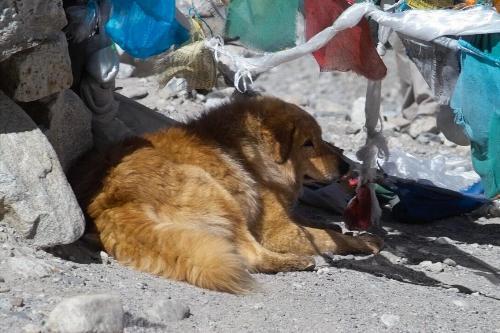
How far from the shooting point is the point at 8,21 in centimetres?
471

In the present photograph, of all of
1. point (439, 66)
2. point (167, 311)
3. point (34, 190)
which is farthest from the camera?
→ point (439, 66)

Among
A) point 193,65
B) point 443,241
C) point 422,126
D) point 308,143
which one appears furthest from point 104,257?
point 422,126

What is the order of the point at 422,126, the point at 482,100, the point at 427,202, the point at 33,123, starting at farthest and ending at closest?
1. the point at 422,126
2. the point at 427,202
3. the point at 482,100
4. the point at 33,123

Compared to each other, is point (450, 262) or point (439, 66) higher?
point (439, 66)

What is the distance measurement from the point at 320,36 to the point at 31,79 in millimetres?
1692

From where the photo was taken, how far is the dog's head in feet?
20.2

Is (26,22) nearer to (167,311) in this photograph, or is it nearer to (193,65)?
(167,311)

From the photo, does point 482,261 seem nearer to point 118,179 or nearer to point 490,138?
point 490,138

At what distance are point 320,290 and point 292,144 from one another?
1.53m

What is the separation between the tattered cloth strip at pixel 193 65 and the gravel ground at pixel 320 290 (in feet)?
4.43

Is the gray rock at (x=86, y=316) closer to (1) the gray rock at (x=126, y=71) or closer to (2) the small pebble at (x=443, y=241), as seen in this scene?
(2) the small pebble at (x=443, y=241)

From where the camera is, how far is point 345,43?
5.78 meters

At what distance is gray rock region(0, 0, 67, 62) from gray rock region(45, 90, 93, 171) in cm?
52

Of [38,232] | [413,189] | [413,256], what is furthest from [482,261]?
[38,232]
